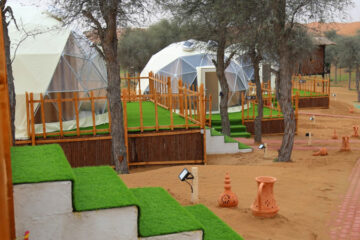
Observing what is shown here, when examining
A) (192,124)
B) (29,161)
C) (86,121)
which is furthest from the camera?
(86,121)

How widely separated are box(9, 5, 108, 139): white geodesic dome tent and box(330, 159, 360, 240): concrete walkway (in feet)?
27.8

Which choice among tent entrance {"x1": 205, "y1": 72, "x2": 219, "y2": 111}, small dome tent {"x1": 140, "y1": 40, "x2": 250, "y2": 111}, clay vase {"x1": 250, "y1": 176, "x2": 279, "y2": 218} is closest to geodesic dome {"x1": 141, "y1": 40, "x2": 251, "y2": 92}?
small dome tent {"x1": 140, "y1": 40, "x2": 250, "y2": 111}

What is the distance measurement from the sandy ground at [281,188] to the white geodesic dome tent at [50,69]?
11.3 feet

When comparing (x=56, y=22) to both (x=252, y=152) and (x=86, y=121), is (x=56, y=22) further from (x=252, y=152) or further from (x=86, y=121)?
(x=252, y=152)

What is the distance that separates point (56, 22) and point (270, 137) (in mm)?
10743

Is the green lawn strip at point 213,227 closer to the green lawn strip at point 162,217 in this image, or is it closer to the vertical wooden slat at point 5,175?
the green lawn strip at point 162,217

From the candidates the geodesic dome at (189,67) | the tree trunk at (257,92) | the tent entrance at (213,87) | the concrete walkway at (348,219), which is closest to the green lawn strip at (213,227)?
the concrete walkway at (348,219)

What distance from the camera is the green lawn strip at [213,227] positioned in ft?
15.4

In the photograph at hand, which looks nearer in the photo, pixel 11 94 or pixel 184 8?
pixel 11 94

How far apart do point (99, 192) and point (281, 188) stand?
4698mm

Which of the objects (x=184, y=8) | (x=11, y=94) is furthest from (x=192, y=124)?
(x=11, y=94)

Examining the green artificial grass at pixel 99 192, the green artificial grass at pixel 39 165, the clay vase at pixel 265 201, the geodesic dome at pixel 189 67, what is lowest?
the clay vase at pixel 265 201

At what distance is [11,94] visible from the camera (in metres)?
9.02

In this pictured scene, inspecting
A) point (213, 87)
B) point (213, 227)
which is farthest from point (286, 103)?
point (213, 87)
